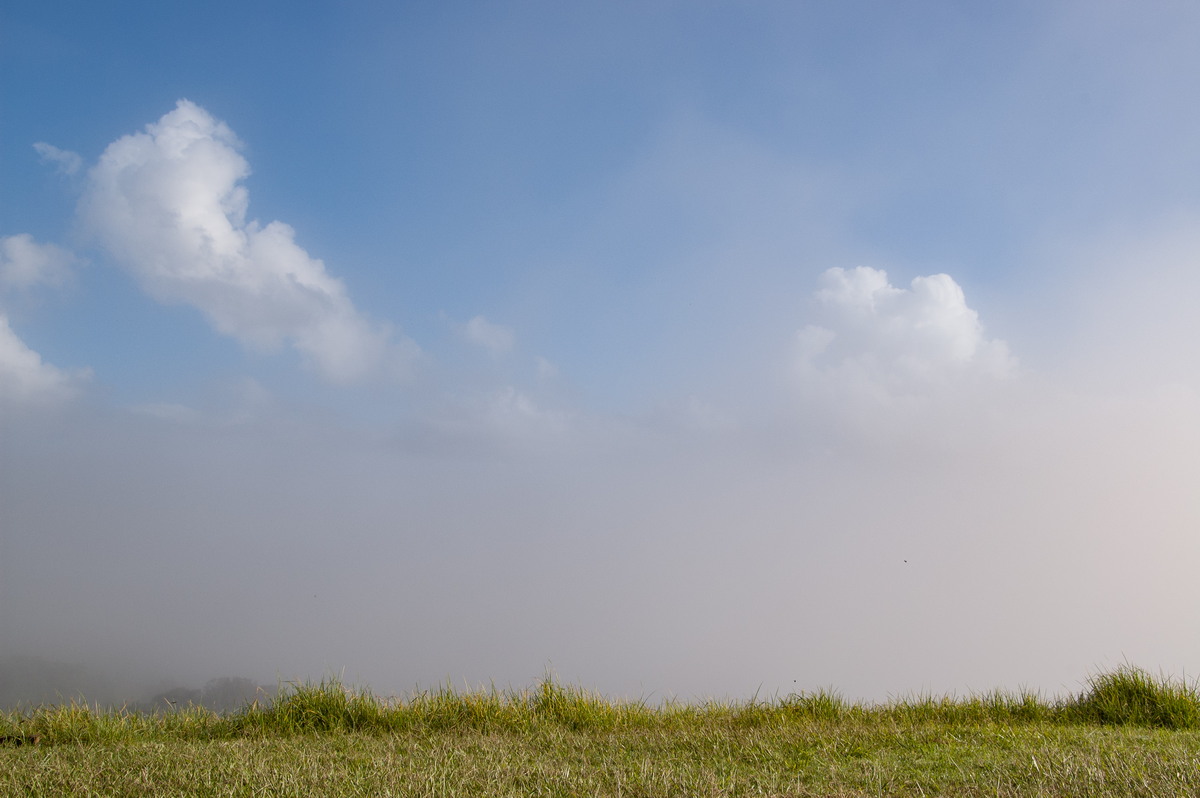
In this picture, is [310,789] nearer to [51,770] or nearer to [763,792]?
[51,770]

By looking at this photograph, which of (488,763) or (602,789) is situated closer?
(602,789)

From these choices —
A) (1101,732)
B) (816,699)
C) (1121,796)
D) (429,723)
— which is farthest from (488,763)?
(1101,732)

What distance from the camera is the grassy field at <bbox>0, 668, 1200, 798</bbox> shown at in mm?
4578

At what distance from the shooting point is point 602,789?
4.46 metres

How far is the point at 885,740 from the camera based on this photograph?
637 cm

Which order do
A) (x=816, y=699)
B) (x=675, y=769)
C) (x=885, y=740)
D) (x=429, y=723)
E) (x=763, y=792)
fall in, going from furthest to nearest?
1. (x=816, y=699)
2. (x=429, y=723)
3. (x=885, y=740)
4. (x=675, y=769)
5. (x=763, y=792)

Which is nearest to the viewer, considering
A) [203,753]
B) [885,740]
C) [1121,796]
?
[1121,796]

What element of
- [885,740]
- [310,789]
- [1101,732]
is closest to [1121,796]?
[885,740]

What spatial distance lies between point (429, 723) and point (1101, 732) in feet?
20.3

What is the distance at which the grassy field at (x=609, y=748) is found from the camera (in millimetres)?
4578

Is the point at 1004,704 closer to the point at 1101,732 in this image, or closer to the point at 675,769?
the point at 1101,732

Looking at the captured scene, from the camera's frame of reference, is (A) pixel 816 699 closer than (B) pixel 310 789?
No

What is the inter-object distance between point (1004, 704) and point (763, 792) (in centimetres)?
626

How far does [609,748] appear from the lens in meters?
6.15
